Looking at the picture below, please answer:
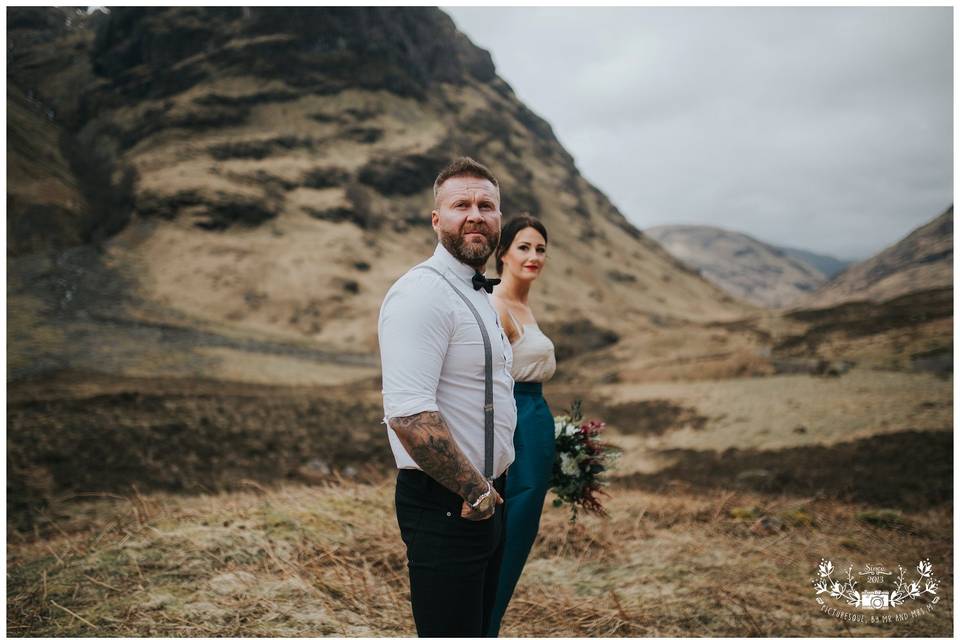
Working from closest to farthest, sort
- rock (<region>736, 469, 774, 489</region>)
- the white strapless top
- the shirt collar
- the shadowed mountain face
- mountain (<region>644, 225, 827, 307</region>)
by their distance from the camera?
1. the shirt collar
2. the white strapless top
3. rock (<region>736, 469, 774, 489</region>)
4. the shadowed mountain face
5. mountain (<region>644, 225, 827, 307</region>)

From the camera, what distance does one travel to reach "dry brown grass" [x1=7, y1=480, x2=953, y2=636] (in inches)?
121

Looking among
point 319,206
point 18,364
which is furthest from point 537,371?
point 319,206

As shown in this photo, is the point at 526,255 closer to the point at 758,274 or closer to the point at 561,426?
the point at 561,426

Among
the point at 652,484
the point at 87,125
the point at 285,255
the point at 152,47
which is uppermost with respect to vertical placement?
the point at 152,47

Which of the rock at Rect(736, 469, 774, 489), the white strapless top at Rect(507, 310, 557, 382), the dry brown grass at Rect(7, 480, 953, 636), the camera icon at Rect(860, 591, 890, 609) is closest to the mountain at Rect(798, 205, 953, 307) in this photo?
the rock at Rect(736, 469, 774, 489)

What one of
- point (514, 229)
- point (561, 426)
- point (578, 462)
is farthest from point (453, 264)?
point (578, 462)

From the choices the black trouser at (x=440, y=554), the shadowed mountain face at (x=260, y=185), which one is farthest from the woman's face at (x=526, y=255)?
the shadowed mountain face at (x=260, y=185)

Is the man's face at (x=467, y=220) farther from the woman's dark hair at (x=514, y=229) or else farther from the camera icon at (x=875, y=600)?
the camera icon at (x=875, y=600)

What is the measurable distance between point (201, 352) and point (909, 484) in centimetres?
2497

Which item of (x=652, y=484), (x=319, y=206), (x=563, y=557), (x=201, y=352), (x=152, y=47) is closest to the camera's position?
(x=563, y=557)

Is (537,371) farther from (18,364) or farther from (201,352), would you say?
(201,352)

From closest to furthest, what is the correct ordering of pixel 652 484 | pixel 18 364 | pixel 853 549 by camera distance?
pixel 853 549, pixel 652 484, pixel 18 364

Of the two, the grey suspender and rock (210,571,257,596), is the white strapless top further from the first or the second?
rock (210,571,257,596)

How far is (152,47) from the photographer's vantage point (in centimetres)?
6178
